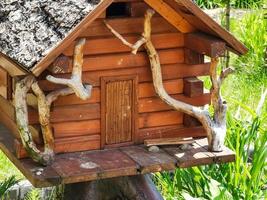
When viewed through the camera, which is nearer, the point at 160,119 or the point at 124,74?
the point at 124,74

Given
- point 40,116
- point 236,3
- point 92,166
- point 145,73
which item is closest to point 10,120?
point 40,116

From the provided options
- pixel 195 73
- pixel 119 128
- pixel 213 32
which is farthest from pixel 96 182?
pixel 213 32

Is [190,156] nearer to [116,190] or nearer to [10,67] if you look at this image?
[116,190]

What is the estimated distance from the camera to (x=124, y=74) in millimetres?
5129

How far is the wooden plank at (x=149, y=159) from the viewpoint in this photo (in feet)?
16.2

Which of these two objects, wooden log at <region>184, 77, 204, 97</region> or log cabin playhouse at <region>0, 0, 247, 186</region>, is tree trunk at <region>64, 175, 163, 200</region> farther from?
wooden log at <region>184, 77, 204, 97</region>

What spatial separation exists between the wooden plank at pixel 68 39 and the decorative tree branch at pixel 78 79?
0.18m

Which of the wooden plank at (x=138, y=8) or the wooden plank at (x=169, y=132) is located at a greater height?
the wooden plank at (x=138, y=8)

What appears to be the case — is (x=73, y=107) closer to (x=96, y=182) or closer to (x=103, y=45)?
(x=103, y=45)

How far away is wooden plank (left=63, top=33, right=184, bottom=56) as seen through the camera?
498cm

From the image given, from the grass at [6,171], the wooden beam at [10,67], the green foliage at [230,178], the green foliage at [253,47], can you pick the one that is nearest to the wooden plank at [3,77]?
the wooden beam at [10,67]

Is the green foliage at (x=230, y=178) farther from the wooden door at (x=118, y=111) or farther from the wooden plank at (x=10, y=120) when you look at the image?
the wooden plank at (x=10, y=120)

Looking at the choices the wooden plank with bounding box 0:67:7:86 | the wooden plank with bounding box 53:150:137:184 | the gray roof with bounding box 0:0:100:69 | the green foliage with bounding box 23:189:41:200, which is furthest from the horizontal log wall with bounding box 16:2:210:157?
the green foliage with bounding box 23:189:41:200

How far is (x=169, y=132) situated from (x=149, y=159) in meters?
0.37
